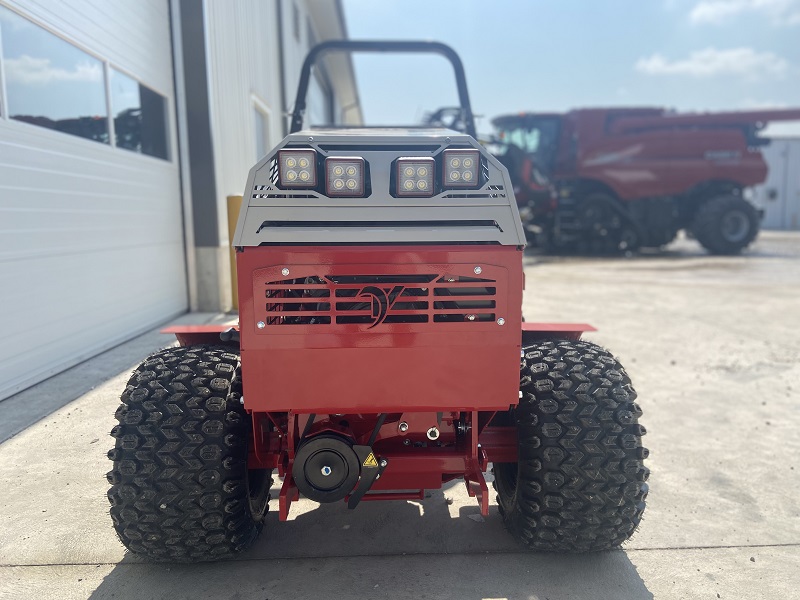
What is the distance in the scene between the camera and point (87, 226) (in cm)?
514

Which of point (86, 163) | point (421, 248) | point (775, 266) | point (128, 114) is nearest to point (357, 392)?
point (421, 248)

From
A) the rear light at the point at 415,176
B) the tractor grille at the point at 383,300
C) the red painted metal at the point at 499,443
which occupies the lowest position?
the red painted metal at the point at 499,443

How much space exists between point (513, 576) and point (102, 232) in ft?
14.9

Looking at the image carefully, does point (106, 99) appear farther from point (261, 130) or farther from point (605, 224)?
point (605, 224)

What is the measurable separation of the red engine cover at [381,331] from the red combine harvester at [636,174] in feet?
44.3

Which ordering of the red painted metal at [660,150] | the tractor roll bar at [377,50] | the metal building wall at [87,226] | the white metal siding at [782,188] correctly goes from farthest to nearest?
the white metal siding at [782,188]
the red painted metal at [660,150]
the metal building wall at [87,226]
the tractor roll bar at [377,50]

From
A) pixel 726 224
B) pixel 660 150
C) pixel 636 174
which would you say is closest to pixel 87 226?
pixel 636 174

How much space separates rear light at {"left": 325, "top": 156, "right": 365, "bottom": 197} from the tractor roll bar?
142cm

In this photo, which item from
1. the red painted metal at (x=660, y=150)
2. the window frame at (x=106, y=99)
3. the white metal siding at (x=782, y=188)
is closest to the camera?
the window frame at (x=106, y=99)

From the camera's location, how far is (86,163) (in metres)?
5.12

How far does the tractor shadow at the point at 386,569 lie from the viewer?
229 cm

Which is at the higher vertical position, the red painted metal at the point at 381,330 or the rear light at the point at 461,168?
the rear light at the point at 461,168

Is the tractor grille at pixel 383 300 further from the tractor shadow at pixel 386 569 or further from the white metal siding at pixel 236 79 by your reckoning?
the white metal siding at pixel 236 79

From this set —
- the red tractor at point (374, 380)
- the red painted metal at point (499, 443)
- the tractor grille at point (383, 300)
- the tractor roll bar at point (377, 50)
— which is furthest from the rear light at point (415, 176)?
the tractor roll bar at point (377, 50)
